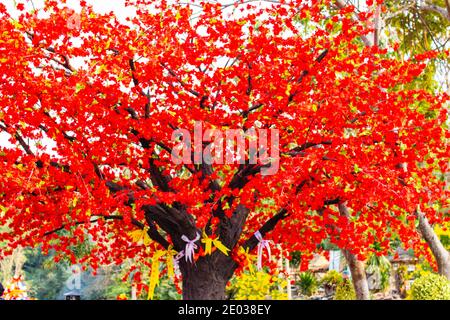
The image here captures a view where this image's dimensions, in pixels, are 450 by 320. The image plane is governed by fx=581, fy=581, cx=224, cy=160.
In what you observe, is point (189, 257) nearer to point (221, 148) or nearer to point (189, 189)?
point (189, 189)

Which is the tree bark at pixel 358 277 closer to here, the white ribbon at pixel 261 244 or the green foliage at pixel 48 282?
the white ribbon at pixel 261 244

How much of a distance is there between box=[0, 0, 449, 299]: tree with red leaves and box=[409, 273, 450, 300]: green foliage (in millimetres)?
1978

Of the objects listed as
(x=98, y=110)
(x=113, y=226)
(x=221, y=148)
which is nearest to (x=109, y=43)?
(x=98, y=110)

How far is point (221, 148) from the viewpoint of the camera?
9875mm

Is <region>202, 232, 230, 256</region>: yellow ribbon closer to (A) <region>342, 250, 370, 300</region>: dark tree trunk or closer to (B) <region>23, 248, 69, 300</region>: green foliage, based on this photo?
(A) <region>342, 250, 370, 300</region>: dark tree trunk

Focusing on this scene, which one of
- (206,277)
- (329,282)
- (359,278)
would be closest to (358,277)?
(359,278)

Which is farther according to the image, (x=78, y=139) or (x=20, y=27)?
(x=78, y=139)

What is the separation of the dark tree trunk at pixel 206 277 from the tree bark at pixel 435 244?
4100 mm

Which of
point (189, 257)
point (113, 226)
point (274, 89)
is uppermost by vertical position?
point (274, 89)

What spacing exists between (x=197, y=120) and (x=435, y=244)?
19.0 ft

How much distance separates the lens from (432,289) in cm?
1119

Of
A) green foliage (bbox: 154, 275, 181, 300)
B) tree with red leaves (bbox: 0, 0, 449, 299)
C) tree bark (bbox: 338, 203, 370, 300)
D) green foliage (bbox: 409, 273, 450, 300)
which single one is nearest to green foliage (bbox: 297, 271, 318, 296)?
green foliage (bbox: 154, 275, 181, 300)
